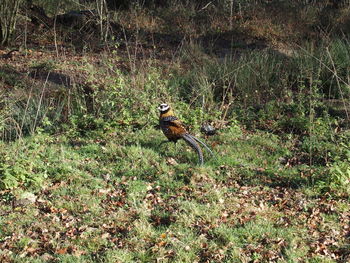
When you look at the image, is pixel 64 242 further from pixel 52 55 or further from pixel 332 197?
pixel 52 55

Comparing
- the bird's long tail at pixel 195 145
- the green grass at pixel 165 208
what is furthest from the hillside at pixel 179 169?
the bird's long tail at pixel 195 145

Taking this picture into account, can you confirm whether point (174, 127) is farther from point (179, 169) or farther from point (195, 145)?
point (179, 169)

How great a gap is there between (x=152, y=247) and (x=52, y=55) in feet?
28.5

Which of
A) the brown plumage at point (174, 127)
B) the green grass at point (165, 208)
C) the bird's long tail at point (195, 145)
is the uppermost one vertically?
the brown plumage at point (174, 127)

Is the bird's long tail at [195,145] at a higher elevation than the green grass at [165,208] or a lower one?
higher

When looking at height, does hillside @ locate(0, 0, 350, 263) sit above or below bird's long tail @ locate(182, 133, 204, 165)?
below

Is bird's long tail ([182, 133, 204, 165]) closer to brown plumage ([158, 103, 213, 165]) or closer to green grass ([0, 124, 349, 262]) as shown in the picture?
brown plumage ([158, 103, 213, 165])

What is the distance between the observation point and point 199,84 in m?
8.24

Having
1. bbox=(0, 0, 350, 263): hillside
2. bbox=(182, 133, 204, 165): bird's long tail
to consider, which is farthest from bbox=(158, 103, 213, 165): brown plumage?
bbox=(0, 0, 350, 263): hillside

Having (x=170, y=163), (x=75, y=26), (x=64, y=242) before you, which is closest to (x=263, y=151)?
(x=170, y=163)

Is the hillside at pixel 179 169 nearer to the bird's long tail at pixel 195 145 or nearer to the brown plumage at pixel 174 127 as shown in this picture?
the bird's long tail at pixel 195 145

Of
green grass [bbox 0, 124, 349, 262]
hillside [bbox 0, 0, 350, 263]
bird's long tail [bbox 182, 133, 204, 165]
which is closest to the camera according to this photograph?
green grass [bbox 0, 124, 349, 262]

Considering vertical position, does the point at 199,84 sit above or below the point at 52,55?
above

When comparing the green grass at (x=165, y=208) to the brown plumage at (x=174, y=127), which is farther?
the brown plumage at (x=174, y=127)
